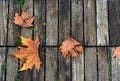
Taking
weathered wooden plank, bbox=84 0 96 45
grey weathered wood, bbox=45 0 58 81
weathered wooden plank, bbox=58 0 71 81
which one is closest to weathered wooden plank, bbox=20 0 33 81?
grey weathered wood, bbox=45 0 58 81

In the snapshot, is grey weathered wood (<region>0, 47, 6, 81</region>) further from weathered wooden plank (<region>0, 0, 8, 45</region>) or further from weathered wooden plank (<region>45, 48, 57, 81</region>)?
weathered wooden plank (<region>45, 48, 57, 81</region>)

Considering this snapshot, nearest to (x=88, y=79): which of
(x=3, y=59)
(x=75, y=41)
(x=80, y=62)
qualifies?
(x=80, y=62)

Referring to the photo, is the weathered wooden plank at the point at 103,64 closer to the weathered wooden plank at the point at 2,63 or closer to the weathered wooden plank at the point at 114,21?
the weathered wooden plank at the point at 114,21

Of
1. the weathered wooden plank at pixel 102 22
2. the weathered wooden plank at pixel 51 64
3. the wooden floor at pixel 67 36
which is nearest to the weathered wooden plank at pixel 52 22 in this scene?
the wooden floor at pixel 67 36

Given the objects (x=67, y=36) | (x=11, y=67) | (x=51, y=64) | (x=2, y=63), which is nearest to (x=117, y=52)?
(x=67, y=36)

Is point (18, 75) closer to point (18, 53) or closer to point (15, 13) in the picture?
point (18, 53)
